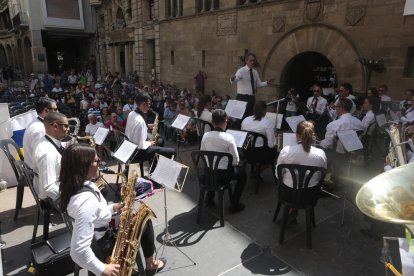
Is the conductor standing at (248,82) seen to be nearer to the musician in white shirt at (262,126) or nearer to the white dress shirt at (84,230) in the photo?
the musician in white shirt at (262,126)

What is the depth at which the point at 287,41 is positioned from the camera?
9.20 metres

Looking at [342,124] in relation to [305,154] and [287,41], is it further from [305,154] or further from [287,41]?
[287,41]

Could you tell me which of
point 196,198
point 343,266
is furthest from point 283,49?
point 343,266

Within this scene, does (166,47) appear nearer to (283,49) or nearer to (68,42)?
(283,49)

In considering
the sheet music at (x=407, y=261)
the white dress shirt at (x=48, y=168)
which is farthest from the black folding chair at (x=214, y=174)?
the sheet music at (x=407, y=261)

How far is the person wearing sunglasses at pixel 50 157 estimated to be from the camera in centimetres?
287

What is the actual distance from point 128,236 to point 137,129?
8.82 ft

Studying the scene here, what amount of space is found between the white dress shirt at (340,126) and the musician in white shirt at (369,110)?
0.54 metres

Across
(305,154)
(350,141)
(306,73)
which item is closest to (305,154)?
(305,154)

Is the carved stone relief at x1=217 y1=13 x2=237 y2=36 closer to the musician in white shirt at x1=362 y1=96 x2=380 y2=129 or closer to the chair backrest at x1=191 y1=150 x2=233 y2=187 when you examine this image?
the musician in white shirt at x1=362 y1=96 x2=380 y2=129

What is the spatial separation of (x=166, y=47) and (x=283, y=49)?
325 inches

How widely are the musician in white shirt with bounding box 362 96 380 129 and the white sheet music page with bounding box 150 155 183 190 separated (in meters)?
3.73

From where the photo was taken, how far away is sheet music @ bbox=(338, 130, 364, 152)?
3.99 metres

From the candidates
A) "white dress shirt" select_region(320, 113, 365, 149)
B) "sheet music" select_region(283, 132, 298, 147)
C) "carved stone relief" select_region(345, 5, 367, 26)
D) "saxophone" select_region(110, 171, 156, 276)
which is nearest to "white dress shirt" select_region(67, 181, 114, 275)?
"saxophone" select_region(110, 171, 156, 276)
